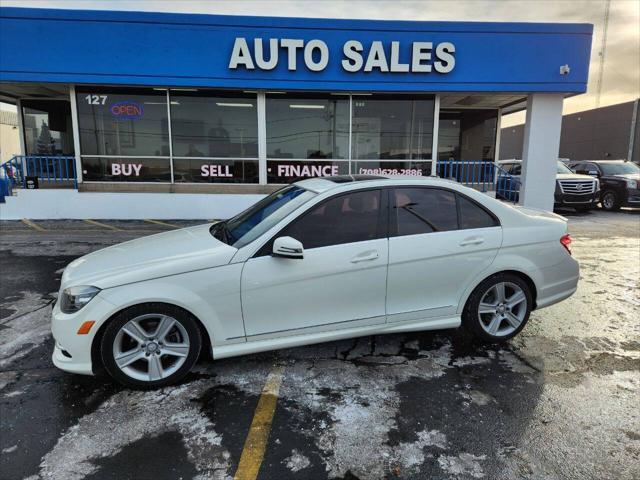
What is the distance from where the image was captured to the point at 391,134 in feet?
42.3

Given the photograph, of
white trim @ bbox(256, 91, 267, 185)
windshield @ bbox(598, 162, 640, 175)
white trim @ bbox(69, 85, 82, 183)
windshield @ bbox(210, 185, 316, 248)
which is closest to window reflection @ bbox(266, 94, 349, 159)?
white trim @ bbox(256, 91, 267, 185)

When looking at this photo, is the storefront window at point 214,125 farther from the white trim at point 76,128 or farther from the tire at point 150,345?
the tire at point 150,345

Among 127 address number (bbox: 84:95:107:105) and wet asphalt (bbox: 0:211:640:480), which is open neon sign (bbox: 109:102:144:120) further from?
wet asphalt (bbox: 0:211:640:480)

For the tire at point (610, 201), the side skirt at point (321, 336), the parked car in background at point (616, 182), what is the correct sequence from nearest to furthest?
the side skirt at point (321, 336)
the parked car in background at point (616, 182)
the tire at point (610, 201)

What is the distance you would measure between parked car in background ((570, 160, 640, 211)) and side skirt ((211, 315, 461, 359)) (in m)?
15.1

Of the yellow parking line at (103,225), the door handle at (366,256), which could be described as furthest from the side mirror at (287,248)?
the yellow parking line at (103,225)

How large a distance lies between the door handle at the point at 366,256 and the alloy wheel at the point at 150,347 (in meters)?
1.46

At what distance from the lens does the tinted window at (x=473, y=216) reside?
412cm

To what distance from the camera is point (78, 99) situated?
12.0 meters

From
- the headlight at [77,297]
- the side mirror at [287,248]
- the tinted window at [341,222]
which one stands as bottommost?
the headlight at [77,297]

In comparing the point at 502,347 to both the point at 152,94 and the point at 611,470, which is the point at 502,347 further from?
the point at 152,94

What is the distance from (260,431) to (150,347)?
109 centimetres

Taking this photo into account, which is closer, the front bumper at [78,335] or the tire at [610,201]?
the front bumper at [78,335]

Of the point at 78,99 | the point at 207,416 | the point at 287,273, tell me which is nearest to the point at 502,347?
the point at 287,273
